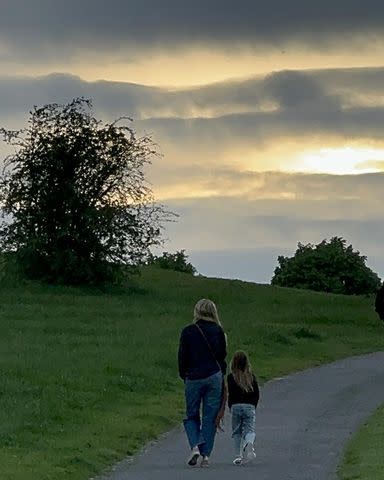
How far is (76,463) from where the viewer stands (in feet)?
53.2

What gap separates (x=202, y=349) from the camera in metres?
16.7

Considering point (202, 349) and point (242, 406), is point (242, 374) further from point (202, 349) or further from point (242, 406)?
point (202, 349)

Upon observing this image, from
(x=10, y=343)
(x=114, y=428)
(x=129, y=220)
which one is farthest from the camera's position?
(x=129, y=220)

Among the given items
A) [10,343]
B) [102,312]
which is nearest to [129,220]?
[102,312]

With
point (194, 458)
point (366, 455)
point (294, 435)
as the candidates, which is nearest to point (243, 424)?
point (194, 458)

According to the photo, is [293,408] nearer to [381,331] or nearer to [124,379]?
[124,379]

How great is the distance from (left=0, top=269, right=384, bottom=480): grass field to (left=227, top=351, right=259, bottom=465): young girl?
1.75 m

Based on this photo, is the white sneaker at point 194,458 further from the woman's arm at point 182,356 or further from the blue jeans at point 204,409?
the woman's arm at point 182,356

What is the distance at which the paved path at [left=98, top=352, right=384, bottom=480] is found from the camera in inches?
628

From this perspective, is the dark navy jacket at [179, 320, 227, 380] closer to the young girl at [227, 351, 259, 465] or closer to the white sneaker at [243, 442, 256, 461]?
the young girl at [227, 351, 259, 465]

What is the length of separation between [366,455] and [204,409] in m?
2.27

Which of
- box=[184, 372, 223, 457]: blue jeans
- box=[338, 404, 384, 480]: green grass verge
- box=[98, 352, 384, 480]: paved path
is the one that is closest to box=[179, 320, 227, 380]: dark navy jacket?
box=[184, 372, 223, 457]: blue jeans

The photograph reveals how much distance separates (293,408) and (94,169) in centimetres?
3482

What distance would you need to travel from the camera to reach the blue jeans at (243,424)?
16891 millimetres
